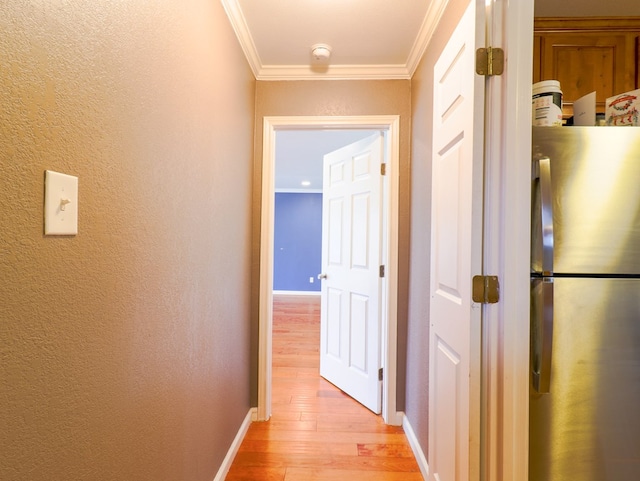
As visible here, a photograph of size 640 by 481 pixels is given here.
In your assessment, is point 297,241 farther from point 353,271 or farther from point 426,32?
point 426,32

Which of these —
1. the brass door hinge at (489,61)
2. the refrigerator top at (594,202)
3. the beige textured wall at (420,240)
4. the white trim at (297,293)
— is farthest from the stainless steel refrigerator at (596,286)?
the white trim at (297,293)

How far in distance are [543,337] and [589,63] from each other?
1.60 metres

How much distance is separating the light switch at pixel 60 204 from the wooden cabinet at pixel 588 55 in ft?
6.79

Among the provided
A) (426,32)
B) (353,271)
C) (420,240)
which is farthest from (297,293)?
(426,32)

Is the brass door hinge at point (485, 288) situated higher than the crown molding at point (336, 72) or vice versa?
the crown molding at point (336, 72)

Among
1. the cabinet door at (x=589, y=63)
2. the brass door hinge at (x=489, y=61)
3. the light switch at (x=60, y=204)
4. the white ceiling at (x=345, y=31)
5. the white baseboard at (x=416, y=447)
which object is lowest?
the white baseboard at (x=416, y=447)

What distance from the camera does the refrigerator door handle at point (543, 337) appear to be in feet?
3.39

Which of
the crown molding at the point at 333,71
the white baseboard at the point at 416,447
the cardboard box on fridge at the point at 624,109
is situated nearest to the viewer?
the cardboard box on fridge at the point at 624,109

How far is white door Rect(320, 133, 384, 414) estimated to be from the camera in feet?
7.73

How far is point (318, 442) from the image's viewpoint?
2004 mm

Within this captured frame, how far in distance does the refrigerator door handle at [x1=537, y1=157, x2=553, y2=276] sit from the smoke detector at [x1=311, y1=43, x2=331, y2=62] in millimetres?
1444

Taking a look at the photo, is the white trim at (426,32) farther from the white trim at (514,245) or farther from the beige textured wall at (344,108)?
the white trim at (514,245)

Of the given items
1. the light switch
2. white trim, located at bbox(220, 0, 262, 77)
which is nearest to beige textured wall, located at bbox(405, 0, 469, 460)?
white trim, located at bbox(220, 0, 262, 77)

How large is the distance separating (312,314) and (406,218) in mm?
3569
